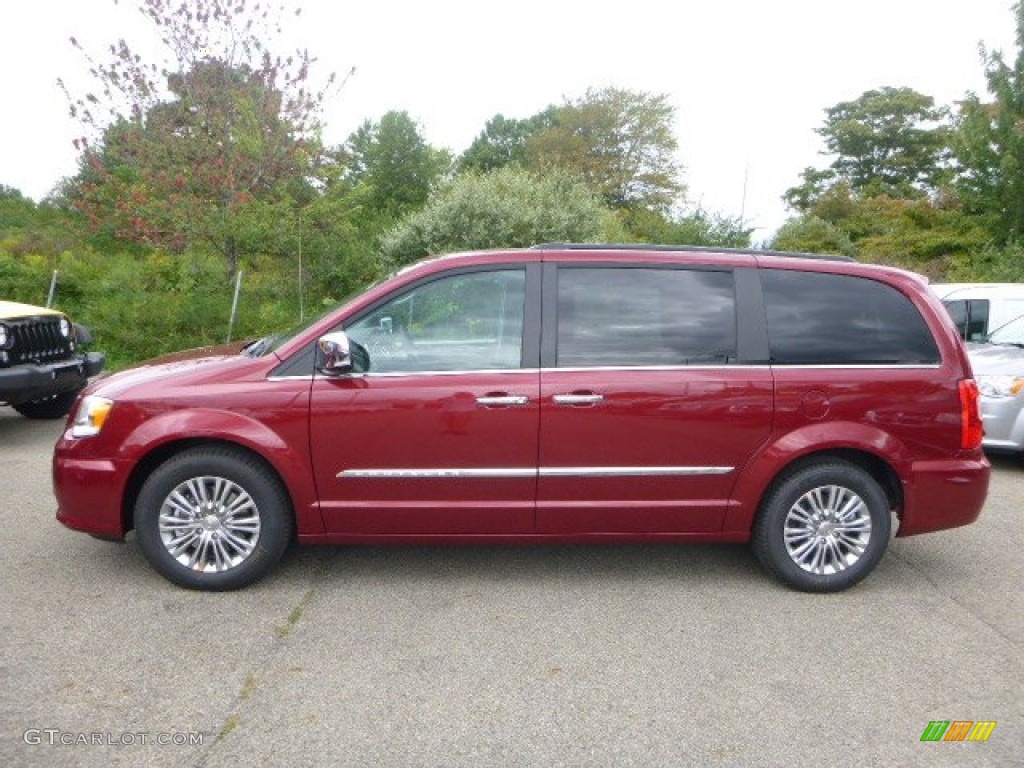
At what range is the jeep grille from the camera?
765 cm

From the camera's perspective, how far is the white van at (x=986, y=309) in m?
9.06

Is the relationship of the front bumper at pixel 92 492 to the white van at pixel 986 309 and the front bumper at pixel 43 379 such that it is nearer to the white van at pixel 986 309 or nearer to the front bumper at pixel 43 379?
the front bumper at pixel 43 379

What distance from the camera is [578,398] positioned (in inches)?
172

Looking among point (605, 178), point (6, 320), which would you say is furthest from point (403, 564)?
point (605, 178)

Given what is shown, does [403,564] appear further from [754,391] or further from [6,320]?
[6,320]

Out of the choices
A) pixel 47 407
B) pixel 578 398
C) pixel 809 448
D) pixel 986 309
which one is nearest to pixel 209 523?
pixel 578 398

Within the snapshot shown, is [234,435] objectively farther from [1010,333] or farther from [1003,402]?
[1010,333]

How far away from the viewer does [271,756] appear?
9.72 ft

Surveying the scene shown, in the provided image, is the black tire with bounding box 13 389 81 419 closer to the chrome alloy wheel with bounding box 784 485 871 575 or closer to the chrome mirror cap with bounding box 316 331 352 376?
the chrome mirror cap with bounding box 316 331 352 376

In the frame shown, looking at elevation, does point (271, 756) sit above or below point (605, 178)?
below

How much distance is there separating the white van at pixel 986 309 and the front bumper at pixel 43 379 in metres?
8.72

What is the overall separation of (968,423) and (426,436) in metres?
2.82

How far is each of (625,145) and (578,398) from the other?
49.2 metres

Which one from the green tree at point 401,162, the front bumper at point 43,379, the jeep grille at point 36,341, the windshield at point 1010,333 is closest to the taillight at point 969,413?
the windshield at point 1010,333
